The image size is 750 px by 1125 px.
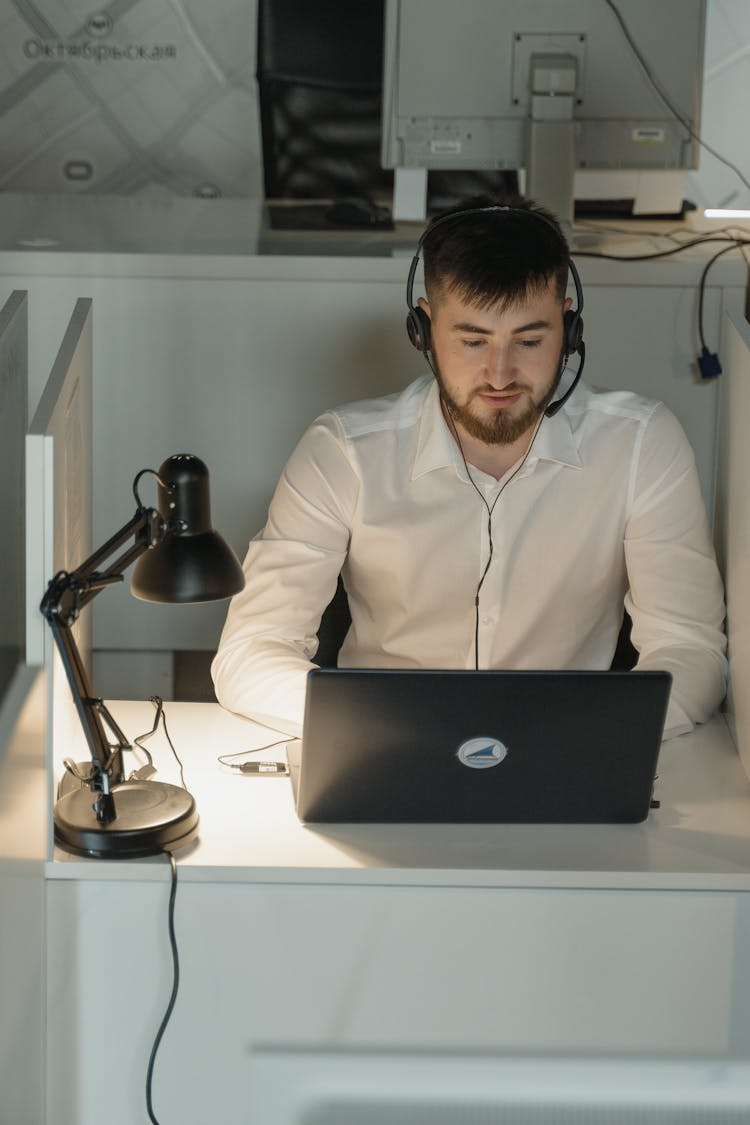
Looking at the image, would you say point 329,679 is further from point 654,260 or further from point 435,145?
point 435,145

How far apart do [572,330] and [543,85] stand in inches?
36.4

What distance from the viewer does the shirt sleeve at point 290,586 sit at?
1.67 meters

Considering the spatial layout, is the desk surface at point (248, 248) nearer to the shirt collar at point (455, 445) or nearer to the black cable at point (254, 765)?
the shirt collar at point (455, 445)

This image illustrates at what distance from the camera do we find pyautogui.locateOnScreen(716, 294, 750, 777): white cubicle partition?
1613mm

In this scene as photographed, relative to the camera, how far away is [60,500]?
1369 millimetres

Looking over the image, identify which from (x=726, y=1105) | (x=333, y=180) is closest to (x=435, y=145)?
(x=333, y=180)

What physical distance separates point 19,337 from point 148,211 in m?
1.34

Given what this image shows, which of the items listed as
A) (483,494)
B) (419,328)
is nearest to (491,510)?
(483,494)

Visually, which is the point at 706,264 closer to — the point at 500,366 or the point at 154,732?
the point at 500,366

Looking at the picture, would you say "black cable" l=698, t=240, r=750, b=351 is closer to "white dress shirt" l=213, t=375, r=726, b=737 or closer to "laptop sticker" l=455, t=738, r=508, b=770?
"white dress shirt" l=213, t=375, r=726, b=737

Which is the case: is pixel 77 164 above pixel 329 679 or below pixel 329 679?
above

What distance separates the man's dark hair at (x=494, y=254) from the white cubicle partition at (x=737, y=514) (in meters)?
0.24

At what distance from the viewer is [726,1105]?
775 millimetres

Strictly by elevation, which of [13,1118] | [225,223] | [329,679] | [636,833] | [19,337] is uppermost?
[225,223]
